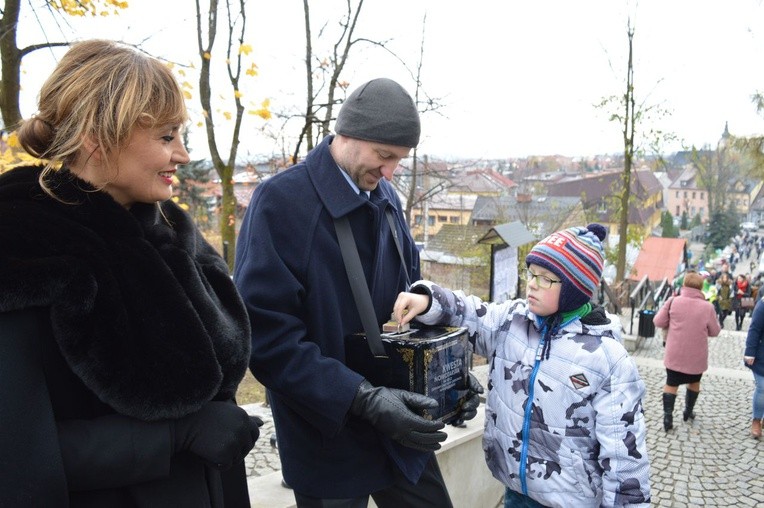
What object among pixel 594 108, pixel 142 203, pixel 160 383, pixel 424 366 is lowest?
pixel 424 366

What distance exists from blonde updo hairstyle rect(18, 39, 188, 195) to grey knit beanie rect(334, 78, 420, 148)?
715 millimetres

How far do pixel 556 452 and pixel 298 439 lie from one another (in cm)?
97

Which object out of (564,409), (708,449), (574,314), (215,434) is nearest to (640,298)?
(708,449)

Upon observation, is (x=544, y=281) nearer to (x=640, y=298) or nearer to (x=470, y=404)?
(x=470, y=404)

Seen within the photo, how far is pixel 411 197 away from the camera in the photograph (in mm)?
13719

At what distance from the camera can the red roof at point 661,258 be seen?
1640 inches

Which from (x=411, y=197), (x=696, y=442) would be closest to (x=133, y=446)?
(x=696, y=442)

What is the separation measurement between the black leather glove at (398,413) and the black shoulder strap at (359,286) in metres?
0.13

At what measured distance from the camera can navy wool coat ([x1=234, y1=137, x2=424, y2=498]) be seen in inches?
69.3

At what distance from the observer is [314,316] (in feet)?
6.11

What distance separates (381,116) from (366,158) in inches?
5.8

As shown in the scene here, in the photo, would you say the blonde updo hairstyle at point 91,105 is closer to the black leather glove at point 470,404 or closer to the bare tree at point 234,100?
the black leather glove at point 470,404

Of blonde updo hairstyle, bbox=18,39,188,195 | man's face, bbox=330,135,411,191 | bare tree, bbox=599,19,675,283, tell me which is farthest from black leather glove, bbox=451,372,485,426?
bare tree, bbox=599,19,675,283

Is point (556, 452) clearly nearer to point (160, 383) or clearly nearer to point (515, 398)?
point (515, 398)
